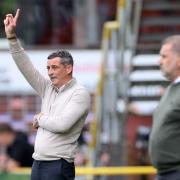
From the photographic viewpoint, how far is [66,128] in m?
7.53

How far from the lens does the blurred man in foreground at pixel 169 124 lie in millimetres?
8094

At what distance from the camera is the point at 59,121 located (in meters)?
7.51

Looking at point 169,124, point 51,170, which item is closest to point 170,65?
point 169,124

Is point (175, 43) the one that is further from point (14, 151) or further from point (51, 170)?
point (14, 151)

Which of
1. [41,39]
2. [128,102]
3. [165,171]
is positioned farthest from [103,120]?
[165,171]

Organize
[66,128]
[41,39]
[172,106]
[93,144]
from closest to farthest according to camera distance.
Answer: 1. [66,128]
2. [172,106]
3. [93,144]
4. [41,39]

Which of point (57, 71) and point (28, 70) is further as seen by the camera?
point (28, 70)

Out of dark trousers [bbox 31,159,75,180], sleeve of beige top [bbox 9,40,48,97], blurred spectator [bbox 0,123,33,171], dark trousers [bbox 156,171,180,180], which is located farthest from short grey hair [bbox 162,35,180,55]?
blurred spectator [bbox 0,123,33,171]

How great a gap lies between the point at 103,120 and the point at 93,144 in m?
0.42

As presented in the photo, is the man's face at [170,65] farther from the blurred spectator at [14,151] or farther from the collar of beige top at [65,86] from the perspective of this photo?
the blurred spectator at [14,151]

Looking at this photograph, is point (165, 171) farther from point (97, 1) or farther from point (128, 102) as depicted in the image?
point (97, 1)

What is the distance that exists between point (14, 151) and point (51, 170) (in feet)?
16.3

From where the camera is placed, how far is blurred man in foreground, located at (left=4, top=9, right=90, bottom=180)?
7.54 m

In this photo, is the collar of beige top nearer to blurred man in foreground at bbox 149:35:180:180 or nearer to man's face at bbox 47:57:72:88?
man's face at bbox 47:57:72:88
